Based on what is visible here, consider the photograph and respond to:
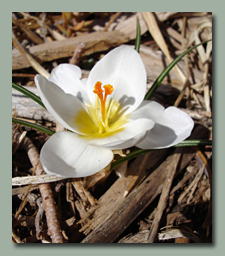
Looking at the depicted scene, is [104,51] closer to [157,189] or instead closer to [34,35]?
[34,35]

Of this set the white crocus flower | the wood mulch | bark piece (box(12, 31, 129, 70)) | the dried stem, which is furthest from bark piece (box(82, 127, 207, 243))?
Result: bark piece (box(12, 31, 129, 70))

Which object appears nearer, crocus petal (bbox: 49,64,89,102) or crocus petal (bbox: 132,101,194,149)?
crocus petal (bbox: 132,101,194,149)

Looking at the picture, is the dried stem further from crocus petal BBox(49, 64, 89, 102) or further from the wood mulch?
crocus petal BBox(49, 64, 89, 102)

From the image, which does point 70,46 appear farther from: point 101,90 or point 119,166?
point 119,166

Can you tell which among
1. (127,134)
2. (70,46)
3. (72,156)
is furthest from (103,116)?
(70,46)

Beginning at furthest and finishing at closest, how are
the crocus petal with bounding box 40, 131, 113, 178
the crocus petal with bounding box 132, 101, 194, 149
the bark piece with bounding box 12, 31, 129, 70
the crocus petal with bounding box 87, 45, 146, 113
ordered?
the bark piece with bounding box 12, 31, 129, 70 → the crocus petal with bounding box 87, 45, 146, 113 → the crocus petal with bounding box 132, 101, 194, 149 → the crocus petal with bounding box 40, 131, 113, 178

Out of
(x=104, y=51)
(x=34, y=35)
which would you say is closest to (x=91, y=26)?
(x=104, y=51)

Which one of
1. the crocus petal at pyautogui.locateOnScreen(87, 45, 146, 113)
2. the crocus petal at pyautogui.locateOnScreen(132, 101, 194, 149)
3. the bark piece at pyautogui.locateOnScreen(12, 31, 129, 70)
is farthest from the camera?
the bark piece at pyautogui.locateOnScreen(12, 31, 129, 70)
